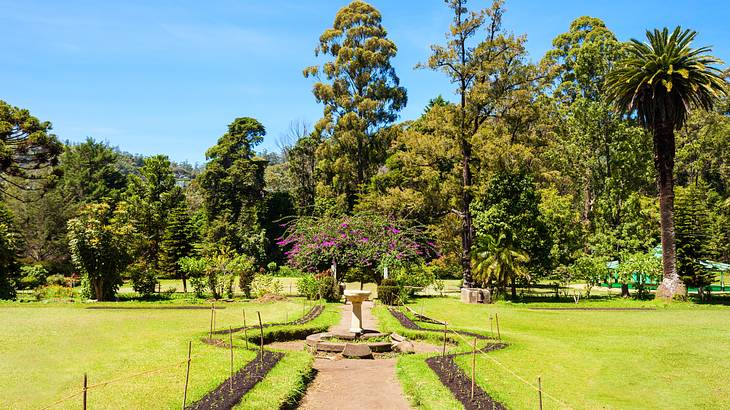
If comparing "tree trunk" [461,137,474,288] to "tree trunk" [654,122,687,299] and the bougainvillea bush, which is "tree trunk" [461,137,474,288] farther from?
"tree trunk" [654,122,687,299]

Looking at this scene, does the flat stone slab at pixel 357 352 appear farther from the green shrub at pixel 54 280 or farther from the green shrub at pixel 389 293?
the green shrub at pixel 54 280

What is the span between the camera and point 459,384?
11.1m

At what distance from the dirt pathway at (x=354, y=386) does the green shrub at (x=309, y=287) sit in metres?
14.4

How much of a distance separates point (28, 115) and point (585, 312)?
110 ft

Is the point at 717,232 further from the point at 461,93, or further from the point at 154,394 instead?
the point at 154,394

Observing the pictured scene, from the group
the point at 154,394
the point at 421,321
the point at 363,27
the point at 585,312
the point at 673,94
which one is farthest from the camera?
the point at 363,27

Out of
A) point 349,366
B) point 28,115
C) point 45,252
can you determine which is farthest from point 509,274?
point 45,252

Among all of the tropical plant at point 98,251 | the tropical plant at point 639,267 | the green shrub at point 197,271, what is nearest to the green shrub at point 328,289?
the green shrub at point 197,271

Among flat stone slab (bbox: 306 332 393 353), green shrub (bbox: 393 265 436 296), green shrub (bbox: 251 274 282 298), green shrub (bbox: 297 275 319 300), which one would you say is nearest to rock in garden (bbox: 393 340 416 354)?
flat stone slab (bbox: 306 332 393 353)

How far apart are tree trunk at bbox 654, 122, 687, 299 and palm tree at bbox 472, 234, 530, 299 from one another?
7.21 m

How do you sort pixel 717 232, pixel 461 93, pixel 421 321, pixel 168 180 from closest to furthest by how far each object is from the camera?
pixel 421 321
pixel 461 93
pixel 717 232
pixel 168 180

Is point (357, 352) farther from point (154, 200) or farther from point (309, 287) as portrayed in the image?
point (154, 200)

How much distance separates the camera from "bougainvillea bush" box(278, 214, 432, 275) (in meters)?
31.2

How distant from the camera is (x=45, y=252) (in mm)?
47094
